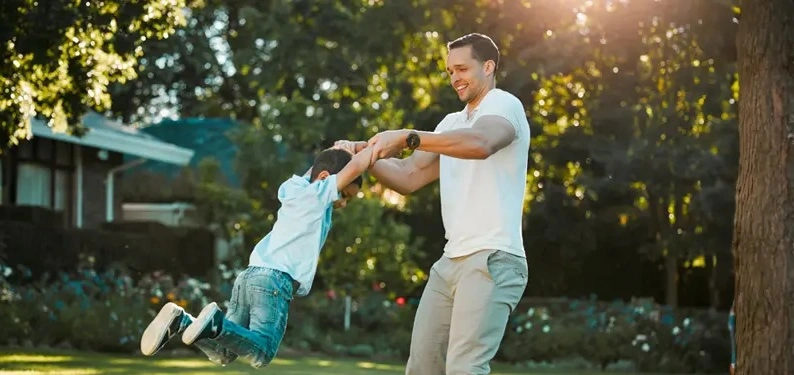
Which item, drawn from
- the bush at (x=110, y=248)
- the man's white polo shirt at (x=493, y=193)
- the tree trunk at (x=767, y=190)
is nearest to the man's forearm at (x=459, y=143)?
the man's white polo shirt at (x=493, y=193)

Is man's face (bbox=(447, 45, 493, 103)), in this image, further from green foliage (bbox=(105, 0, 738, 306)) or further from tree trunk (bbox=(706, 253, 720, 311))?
tree trunk (bbox=(706, 253, 720, 311))

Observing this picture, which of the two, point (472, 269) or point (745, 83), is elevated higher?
point (745, 83)

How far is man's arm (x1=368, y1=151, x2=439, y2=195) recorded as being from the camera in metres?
6.82

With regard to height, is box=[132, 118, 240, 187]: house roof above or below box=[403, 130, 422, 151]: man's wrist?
above

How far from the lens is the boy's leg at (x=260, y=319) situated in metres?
6.31

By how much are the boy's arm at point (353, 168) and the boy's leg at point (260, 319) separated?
48 centimetres

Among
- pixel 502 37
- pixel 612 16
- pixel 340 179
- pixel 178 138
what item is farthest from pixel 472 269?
pixel 178 138

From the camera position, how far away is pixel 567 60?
21453 mm

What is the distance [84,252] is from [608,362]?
24.7ft

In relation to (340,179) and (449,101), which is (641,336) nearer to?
(449,101)

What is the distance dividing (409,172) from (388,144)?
0.71m

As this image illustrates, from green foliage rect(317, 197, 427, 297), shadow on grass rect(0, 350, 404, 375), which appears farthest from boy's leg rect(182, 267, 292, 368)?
green foliage rect(317, 197, 427, 297)

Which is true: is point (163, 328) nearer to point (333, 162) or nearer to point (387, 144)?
point (333, 162)

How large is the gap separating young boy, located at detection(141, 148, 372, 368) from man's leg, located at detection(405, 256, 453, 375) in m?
0.53
